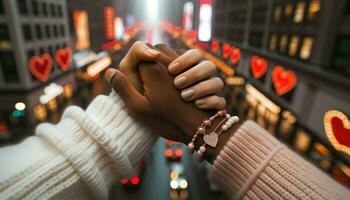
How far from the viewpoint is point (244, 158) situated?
6.97 ft

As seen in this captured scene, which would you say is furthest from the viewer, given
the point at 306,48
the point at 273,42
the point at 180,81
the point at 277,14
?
the point at 273,42

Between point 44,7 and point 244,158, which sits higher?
point 44,7

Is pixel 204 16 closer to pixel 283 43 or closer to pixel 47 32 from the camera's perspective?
pixel 283 43

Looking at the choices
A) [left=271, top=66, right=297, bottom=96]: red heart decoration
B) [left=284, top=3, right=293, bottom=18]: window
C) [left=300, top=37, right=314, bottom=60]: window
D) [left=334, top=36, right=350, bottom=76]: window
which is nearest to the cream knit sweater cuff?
[left=334, top=36, right=350, bottom=76]: window

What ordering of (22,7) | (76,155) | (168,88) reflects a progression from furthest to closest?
1. (22,7)
2. (168,88)
3. (76,155)

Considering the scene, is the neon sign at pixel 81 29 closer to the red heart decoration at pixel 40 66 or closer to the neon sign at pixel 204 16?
the red heart decoration at pixel 40 66

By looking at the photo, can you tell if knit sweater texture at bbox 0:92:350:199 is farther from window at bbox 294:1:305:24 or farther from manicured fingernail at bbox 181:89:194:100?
window at bbox 294:1:305:24

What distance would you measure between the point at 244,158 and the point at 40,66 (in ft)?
85.1

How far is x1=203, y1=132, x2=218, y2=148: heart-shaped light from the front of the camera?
7.52ft

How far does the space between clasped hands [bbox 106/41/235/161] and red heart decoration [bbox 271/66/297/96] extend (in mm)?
17568

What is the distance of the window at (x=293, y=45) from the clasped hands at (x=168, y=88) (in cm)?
1980

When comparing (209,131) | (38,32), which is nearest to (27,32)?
(38,32)

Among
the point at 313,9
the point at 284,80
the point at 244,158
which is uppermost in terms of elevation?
the point at 313,9

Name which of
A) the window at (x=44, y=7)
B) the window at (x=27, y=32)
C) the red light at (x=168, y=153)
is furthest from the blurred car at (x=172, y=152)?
the window at (x=44, y=7)
